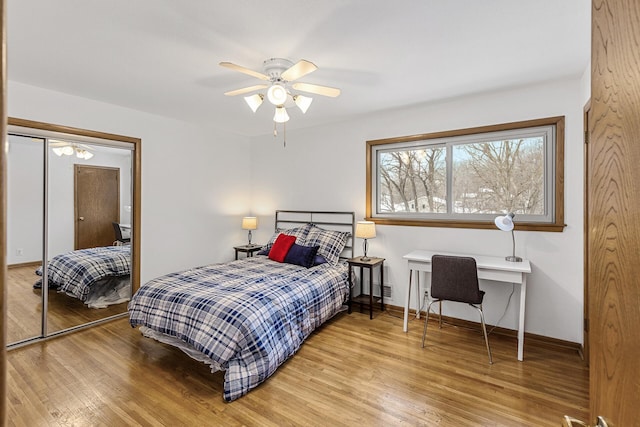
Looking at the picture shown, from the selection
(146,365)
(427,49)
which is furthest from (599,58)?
(146,365)

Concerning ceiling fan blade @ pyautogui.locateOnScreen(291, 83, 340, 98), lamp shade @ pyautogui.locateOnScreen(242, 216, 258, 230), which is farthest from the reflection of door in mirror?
ceiling fan blade @ pyautogui.locateOnScreen(291, 83, 340, 98)

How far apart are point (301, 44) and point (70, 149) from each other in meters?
2.75

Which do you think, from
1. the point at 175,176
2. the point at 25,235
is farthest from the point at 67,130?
the point at 175,176

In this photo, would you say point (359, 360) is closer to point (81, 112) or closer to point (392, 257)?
point (392, 257)

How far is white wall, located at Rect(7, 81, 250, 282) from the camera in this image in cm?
319

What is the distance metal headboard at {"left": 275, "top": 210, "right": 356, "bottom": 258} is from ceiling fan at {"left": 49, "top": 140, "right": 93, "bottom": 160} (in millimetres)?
2537

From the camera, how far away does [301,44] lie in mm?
2191

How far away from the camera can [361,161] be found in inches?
161

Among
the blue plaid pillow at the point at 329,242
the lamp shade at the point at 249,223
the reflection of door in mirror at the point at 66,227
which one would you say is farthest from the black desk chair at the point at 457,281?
the reflection of door in mirror at the point at 66,227

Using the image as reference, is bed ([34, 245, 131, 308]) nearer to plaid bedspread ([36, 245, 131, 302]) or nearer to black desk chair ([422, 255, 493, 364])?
plaid bedspread ([36, 245, 131, 302])

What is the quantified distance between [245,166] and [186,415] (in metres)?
3.88

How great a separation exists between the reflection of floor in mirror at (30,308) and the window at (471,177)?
3.59 m

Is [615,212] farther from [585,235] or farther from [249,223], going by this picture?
[249,223]

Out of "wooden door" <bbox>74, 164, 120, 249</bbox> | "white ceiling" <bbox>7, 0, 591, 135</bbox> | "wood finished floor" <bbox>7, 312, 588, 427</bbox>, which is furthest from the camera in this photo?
"wooden door" <bbox>74, 164, 120, 249</bbox>
